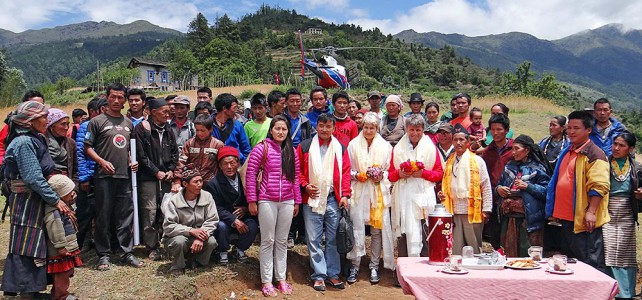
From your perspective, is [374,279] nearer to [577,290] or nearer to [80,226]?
[577,290]

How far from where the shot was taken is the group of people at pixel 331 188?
4.46 meters

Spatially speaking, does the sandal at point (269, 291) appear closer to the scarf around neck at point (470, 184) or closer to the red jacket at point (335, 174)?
the red jacket at point (335, 174)

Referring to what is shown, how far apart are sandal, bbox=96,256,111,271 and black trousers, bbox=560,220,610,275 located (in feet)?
15.2

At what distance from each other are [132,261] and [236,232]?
3.68 ft

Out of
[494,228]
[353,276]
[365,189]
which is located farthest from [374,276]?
[494,228]

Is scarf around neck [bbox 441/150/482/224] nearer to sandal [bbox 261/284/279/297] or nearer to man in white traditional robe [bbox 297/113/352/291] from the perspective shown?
man in white traditional robe [bbox 297/113/352/291]

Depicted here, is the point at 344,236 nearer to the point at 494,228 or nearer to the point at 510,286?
the point at 494,228

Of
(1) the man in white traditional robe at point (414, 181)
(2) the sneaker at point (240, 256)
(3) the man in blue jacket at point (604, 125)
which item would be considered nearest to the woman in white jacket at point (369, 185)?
(1) the man in white traditional robe at point (414, 181)

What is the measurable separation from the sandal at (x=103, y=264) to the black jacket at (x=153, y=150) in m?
0.89

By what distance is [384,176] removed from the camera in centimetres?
523

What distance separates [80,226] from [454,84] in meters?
71.6

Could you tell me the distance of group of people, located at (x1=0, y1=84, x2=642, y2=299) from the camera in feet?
14.6

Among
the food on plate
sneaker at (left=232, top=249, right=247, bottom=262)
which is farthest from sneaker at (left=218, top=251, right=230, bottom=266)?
the food on plate

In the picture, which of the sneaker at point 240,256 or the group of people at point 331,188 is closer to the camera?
the group of people at point 331,188
